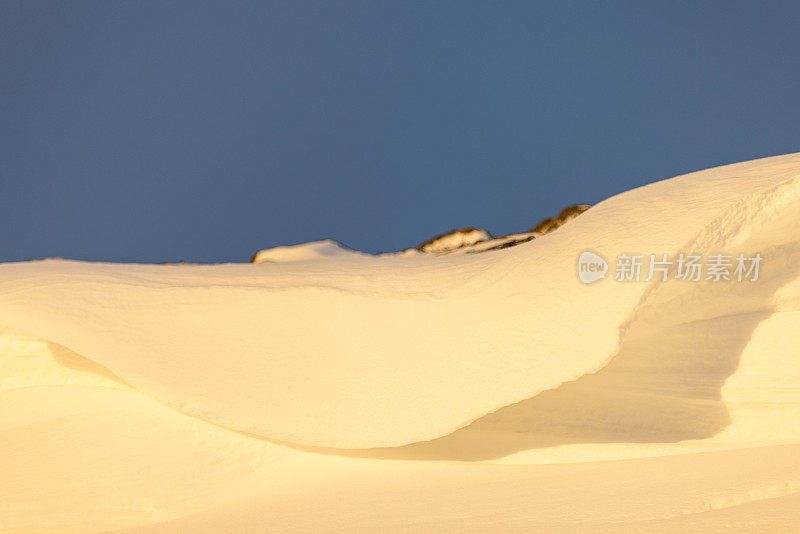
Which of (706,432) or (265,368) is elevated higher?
(265,368)

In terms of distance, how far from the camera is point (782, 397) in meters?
1.88

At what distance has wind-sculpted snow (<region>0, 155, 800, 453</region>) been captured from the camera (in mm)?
1582

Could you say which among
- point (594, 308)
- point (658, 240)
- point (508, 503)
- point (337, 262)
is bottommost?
point (508, 503)

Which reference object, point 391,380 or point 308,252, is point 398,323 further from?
point 308,252

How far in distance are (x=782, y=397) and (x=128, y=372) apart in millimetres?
1684

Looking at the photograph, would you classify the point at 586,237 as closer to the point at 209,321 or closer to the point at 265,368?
the point at 265,368

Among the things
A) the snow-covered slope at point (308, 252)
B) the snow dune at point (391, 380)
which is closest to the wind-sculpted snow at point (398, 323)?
the snow dune at point (391, 380)

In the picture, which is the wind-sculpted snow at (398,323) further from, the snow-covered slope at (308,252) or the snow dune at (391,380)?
the snow-covered slope at (308,252)

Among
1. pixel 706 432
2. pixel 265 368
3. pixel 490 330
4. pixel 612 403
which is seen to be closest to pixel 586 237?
pixel 490 330

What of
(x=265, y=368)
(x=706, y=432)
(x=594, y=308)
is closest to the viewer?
(x=594, y=308)

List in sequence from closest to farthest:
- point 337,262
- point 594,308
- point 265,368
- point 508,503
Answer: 1. point 508,503
2. point 594,308
3. point 265,368
4. point 337,262

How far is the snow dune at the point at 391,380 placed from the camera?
5.10ft

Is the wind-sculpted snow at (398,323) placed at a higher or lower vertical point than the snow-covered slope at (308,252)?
lower

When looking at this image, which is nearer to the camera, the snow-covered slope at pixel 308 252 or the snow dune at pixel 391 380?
the snow dune at pixel 391 380
